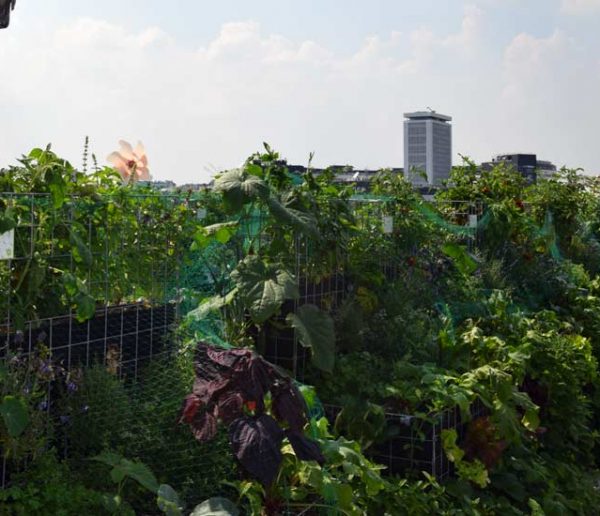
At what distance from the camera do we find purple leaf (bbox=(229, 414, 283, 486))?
3156 millimetres

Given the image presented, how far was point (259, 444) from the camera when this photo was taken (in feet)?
10.5

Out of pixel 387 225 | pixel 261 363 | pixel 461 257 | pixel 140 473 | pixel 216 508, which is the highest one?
pixel 387 225

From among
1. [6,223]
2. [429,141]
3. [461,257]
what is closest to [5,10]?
[6,223]

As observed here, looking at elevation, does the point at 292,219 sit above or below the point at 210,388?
above

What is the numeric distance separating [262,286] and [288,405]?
1.08 metres

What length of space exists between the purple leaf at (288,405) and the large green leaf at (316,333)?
87 cm

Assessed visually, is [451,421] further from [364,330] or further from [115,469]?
[115,469]

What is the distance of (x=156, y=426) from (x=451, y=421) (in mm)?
1683

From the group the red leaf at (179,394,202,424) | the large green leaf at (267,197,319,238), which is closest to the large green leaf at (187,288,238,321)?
the large green leaf at (267,197,319,238)

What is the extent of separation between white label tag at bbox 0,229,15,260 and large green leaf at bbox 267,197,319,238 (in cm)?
147

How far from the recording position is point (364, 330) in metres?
5.17

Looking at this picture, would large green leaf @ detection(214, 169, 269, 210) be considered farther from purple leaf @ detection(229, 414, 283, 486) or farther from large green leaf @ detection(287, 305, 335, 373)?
purple leaf @ detection(229, 414, 283, 486)

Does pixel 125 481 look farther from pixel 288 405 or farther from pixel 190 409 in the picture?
pixel 288 405

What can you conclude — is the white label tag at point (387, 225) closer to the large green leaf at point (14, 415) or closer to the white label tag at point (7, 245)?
the white label tag at point (7, 245)
